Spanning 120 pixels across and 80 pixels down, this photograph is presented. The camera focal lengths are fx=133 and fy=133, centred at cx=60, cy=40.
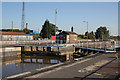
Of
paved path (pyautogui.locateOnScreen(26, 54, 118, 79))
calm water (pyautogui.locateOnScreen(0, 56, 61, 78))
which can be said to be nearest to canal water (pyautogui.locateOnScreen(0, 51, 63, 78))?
calm water (pyautogui.locateOnScreen(0, 56, 61, 78))

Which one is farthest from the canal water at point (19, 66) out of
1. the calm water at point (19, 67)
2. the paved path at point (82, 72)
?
the paved path at point (82, 72)

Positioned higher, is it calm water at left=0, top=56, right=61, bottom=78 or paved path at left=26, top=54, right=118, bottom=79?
paved path at left=26, top=54, right=118, bottom=79

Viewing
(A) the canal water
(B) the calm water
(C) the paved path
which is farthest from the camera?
(A) the canal water

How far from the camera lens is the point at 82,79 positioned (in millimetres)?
10156

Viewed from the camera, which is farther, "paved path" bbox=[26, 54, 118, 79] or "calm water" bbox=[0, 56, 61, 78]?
"calm water" bbox=[0, 56, 61, 78]

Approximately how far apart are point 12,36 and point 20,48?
2216 cm

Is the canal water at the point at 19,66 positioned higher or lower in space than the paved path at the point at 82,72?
lower

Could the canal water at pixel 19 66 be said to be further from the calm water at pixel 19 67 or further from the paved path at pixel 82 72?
the paved path at pixel 82 72

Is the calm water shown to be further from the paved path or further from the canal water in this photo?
the paved path

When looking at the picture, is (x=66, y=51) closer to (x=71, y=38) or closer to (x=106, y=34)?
(x=71, y=38)

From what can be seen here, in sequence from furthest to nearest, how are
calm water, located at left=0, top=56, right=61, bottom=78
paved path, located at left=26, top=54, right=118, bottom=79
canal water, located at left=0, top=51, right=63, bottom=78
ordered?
canal water, located at left=0, top=51, right=63, bottom=78, calm water, located at left=0, top=56, right=61, bottom=78, paved path, located at left=26, top=54, right=118, bottom=79

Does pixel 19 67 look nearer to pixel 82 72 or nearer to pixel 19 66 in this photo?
pixel 19 66

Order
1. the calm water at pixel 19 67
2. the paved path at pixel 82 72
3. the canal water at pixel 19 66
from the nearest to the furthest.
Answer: the paved path at pixel 82 72
the calm water at pixel 19 67
the canal water at pixel 19 66

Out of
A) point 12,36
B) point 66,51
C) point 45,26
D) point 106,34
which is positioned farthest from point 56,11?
point 106,34
